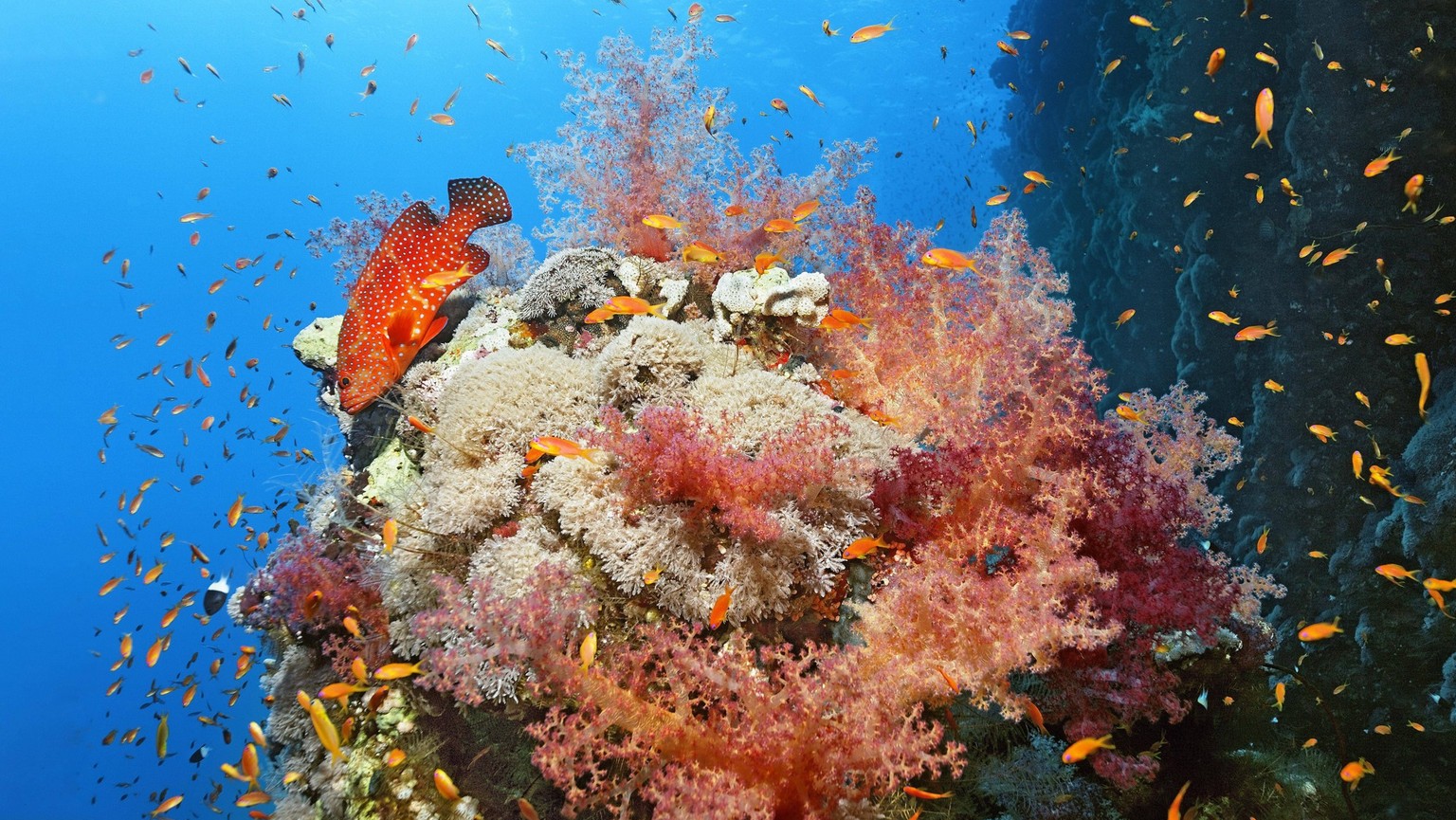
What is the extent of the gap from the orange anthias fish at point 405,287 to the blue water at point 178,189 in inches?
1666

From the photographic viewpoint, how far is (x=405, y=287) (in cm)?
596

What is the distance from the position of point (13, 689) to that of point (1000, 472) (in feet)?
213

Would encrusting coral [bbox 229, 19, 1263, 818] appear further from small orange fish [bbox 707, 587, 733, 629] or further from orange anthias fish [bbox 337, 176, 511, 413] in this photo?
orange anthias fish [bbox 337, 176, 511, 413]

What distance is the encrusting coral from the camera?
297 centimetres

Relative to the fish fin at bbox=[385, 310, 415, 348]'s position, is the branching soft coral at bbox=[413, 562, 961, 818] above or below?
below

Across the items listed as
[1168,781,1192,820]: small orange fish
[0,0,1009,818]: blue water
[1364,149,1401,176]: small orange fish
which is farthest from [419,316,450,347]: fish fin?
[0,0,1009,818]: blue water

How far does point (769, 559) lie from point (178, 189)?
244 feet

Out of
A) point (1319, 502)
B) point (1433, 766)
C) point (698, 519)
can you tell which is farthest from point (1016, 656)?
point (1319, 502)

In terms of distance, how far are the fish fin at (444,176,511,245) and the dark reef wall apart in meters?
6.88

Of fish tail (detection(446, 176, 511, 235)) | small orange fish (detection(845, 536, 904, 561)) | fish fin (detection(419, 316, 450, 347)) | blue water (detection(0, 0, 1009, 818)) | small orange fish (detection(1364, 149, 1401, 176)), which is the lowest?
small orange fish (detection(1364, 149, 1401, 176))

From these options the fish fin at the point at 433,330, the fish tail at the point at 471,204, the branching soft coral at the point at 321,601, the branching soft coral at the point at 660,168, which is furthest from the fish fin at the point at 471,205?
the branching soft coral at the point at 321,601

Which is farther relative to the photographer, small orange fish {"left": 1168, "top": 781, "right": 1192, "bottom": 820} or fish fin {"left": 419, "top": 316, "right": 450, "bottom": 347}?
fish fin {"left": 419, "top": 316, "right": 450, "bottom": 347}

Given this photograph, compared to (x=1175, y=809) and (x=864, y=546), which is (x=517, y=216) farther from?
(x=1175, y=809)

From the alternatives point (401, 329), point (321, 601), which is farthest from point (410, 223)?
point (321, 601)
